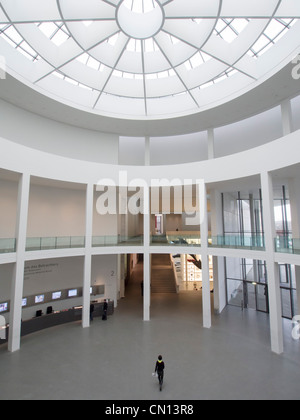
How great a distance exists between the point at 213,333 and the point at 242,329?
1807 millimetres

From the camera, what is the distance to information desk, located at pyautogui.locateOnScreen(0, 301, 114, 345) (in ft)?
40.2

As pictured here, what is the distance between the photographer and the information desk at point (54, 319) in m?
12.3

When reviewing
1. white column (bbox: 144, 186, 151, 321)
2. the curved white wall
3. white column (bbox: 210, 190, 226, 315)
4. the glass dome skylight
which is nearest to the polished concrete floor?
white column (bbox: 144, 186, 151, 321)

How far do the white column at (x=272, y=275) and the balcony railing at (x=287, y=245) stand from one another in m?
0.21

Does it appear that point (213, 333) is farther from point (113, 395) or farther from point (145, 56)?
point (145, 56)

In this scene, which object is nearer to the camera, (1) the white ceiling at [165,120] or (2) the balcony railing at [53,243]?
(1) the white ceiling at [165,120]

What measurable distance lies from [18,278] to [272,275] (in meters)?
11.8

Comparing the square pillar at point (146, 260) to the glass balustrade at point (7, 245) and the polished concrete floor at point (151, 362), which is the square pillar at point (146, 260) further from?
the glass balustrade at point (7, 245)

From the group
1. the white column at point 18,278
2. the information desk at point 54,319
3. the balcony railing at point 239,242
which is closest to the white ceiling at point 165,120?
the white column at point 18,278

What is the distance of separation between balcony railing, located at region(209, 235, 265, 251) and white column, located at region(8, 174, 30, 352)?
10.4 meters

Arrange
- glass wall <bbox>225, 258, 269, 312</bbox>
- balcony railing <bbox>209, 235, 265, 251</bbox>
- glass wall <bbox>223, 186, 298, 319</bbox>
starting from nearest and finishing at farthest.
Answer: balcony railing <bbox>209, 235, 265, 251</bbox>, glass wall <bbox>223, 186, 298, 319</bbox>, glass wall <bbox>225, 258, 269, 312</bbox>

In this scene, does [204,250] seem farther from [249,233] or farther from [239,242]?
[249,233]

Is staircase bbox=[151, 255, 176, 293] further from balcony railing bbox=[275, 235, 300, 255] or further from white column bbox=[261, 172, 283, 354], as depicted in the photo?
balcony railing bbox=[275, 235, 300, 255]
